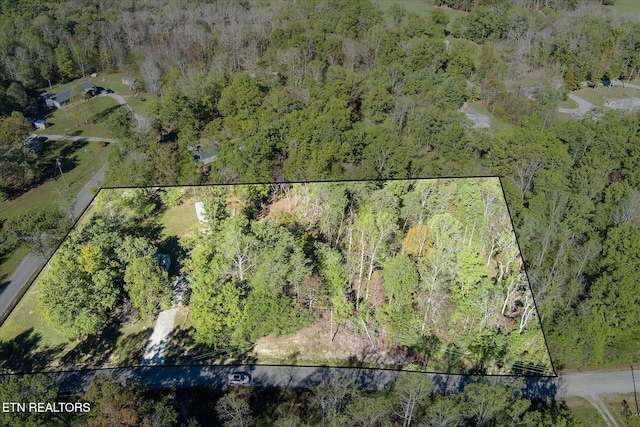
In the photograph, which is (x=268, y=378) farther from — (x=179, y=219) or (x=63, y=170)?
(x=63, y=170)

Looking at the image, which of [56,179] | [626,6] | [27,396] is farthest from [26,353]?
[626,6]

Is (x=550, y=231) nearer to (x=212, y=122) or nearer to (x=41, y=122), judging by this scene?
(x=212, y=122)

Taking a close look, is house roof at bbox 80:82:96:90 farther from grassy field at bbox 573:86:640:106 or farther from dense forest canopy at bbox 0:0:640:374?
grassy field at bbox 573:86:640:106

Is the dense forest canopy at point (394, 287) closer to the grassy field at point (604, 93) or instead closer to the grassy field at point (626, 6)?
the grassy field at point (604, 93)

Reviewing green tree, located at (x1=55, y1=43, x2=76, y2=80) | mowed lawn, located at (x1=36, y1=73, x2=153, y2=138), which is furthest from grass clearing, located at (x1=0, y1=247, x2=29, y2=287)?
green tree, located at (x1=55, y1=43, x2=76, y2=80)

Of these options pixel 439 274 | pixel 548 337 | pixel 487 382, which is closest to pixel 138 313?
pixel 439 274

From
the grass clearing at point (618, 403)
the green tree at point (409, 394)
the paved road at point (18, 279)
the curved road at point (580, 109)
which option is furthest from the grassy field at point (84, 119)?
the curved road at point (580, 109)
